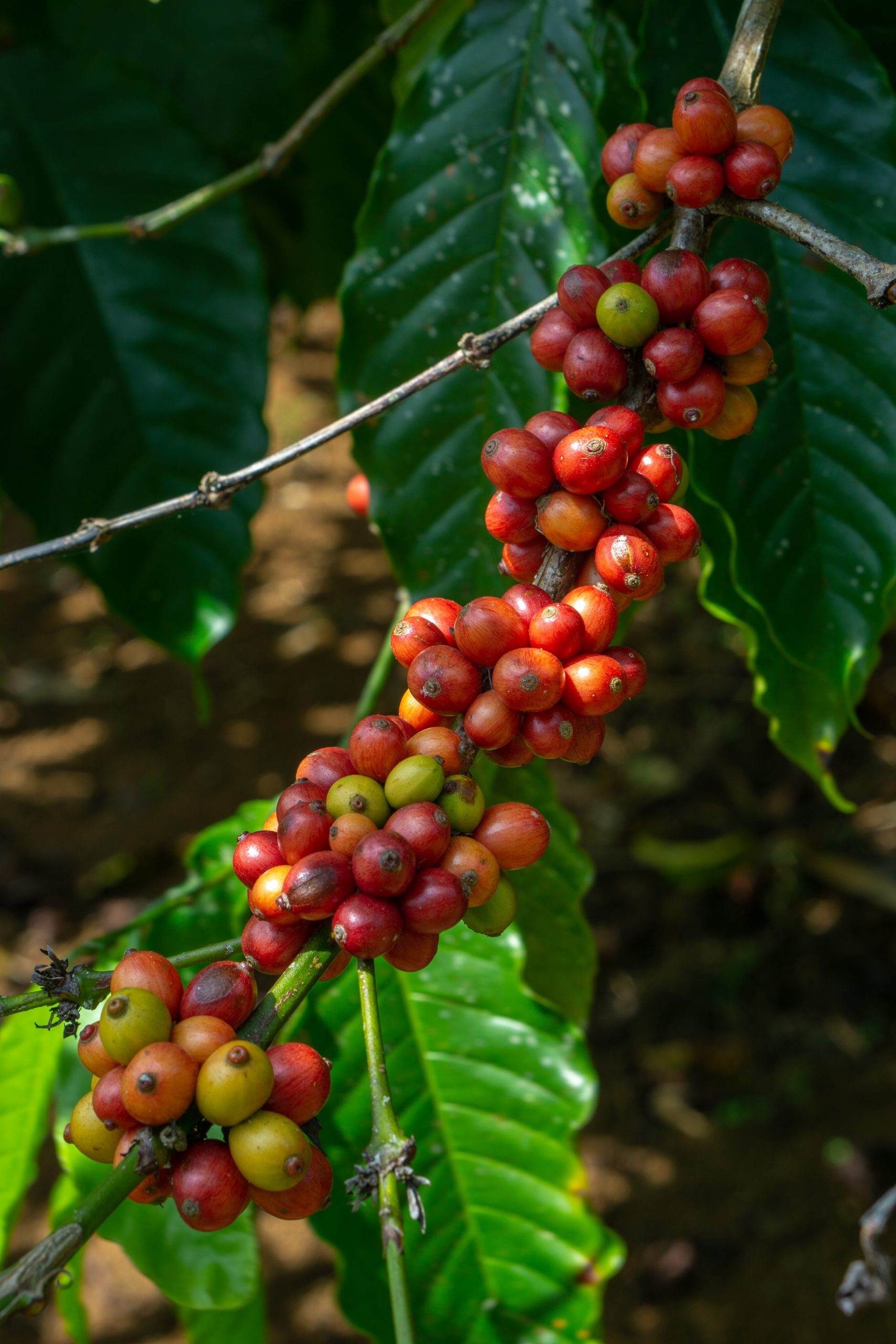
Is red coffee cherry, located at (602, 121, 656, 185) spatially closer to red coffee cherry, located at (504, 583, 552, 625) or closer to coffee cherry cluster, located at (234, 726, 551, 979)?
red coffee cherry, located at (504, 583, 552, 625)

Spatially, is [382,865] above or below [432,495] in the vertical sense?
below

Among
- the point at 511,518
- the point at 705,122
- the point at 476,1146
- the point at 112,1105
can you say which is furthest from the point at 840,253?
the point at 476,1146

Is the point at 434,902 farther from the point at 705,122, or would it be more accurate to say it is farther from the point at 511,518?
the point at 705,122

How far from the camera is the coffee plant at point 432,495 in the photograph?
665 millimetres

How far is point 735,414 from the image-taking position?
87 centimetres

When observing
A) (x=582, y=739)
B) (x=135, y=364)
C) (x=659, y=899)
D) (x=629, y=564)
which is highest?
(x=135, y=364)

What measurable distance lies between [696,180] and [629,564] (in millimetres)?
344

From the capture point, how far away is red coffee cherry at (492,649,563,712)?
2.28 ft

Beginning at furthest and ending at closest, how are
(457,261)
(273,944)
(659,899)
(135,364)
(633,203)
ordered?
(659,899) → (135,364) → (457,261) → (633,203) → (273,944)

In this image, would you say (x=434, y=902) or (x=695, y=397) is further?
(x=695, y=397)

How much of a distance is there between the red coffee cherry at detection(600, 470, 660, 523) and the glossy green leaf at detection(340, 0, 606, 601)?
50 cm

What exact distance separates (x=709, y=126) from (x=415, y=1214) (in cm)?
82

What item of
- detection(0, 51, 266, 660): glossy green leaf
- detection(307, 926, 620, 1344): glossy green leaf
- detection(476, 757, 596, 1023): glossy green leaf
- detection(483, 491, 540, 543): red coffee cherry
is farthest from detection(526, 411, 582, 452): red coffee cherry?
detection(0, 51, 266, 660): glossy green leaf

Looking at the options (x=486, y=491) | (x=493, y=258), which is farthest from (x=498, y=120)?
(x=486, y=491)
